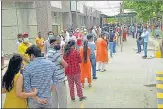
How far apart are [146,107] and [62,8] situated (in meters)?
16.0

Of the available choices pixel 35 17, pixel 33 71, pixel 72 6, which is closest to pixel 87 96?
pixel 33 71

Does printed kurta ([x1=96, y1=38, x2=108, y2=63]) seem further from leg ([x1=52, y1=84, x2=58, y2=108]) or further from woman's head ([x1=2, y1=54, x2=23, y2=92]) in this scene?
woman's head ([x1=2, y1=54, x2=23, y2=92])

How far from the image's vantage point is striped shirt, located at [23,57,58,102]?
5.09m

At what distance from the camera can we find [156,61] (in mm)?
16094

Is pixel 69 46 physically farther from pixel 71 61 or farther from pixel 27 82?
pixel 27 82

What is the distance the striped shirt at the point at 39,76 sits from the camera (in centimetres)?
509

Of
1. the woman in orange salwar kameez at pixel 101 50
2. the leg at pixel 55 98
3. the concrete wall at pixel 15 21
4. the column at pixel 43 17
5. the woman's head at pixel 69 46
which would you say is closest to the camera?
the leg at pixel 55 98

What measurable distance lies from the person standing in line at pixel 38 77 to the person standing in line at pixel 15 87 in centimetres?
15

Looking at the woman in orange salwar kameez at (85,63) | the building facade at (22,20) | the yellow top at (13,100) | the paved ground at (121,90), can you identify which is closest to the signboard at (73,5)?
the building facade at (22,20)

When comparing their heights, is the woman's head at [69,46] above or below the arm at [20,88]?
above

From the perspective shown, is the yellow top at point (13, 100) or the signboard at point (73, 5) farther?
the signboard at point (73, 5)

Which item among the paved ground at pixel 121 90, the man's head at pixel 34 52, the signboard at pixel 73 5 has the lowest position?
the paved ground at pixel 121 90

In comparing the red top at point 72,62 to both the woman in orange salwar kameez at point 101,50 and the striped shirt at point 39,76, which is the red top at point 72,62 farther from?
the woman in orange salwar kameez at point 101,50

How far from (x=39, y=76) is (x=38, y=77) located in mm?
21
